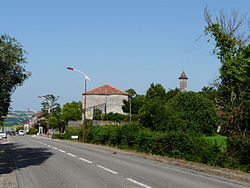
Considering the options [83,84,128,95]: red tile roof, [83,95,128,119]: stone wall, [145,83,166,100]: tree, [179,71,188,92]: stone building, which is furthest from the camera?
[179,71,188,92]: stone building

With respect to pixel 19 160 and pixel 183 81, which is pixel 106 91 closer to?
pixel 183 81

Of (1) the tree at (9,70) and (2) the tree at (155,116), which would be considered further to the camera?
(2) the tree at (155,116)

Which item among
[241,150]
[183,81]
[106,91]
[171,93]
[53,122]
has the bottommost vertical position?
[241,150]

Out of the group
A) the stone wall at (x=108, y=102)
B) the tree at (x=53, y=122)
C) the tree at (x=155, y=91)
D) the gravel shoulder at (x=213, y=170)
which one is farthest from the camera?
the tree at (x=53, y=122)

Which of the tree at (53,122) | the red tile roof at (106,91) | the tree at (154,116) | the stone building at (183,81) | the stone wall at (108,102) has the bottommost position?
the tree at (154,116)

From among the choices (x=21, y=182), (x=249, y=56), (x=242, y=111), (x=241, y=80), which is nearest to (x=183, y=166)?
(x=21, y=182)

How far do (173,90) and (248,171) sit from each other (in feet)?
218

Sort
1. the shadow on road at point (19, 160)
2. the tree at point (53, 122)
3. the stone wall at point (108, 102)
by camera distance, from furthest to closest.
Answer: the tree at point (53, 122)
the stone wall at point (108, 102)
the shadow on road at point (19, 160)

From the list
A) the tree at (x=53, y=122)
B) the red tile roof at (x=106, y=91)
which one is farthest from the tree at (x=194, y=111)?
the tree at (x=53, y=122)

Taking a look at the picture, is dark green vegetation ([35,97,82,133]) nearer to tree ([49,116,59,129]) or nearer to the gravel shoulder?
tree ([49,116,59,129])

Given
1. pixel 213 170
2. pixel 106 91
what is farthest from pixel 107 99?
pixel 213 170

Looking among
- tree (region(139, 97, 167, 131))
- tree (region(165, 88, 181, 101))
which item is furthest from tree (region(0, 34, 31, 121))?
tree (region(165, 88, 181, 101))

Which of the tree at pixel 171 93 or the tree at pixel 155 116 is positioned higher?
the tree at pixel 171 93

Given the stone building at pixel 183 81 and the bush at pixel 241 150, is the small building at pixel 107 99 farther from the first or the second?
the bush at pixel 241 150
